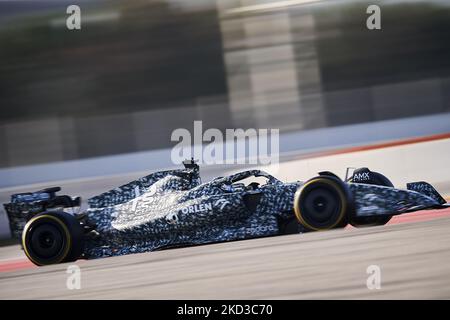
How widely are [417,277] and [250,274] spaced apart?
1.27m

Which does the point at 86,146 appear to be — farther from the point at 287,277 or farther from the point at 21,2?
the point at 287,277

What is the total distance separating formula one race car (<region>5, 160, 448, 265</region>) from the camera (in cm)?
712

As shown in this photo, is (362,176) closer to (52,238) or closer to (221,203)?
(221,203)

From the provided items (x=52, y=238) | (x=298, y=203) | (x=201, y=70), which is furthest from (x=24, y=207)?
(x=201, y=70)

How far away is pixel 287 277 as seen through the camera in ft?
17.9

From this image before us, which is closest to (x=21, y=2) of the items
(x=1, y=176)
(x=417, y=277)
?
(x=1, y=176)

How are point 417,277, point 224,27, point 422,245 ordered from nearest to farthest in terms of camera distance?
point 417,277 < point 422,245 < point 224,27

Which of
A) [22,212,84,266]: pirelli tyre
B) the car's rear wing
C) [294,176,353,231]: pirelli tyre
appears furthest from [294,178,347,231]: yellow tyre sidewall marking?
the car's rear wing

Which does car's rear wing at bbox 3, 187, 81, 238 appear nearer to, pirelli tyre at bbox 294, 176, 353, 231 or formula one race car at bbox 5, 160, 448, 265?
formula one race car at bbox 5, 160, 448, 265

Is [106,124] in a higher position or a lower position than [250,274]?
higher

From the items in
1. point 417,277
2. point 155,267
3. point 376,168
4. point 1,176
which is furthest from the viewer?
point 1,176

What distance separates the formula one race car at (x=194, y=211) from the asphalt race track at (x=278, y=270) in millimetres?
143

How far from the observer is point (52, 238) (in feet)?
25.6

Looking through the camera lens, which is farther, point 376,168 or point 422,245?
point 376,168
